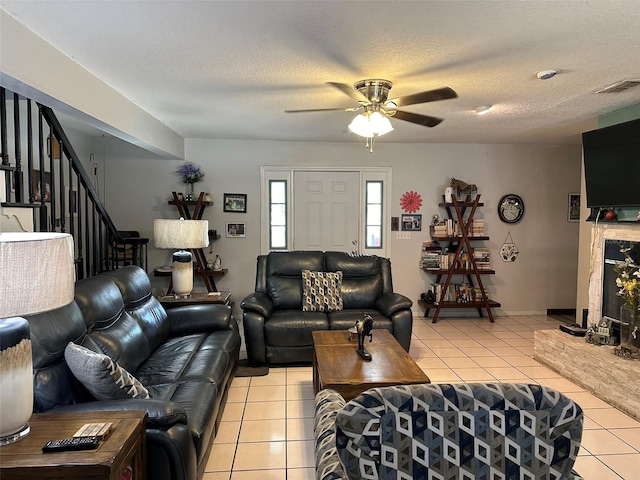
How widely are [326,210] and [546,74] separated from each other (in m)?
3.28

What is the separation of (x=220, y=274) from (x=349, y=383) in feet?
10.8

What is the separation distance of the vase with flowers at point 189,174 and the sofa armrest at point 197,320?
213 cm

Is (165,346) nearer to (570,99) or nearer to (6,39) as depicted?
(6,39)

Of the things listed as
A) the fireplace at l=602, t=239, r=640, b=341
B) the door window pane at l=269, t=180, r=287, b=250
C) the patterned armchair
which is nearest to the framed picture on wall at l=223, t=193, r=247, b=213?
the door window pane at l=269, t=180, r=287, b=250

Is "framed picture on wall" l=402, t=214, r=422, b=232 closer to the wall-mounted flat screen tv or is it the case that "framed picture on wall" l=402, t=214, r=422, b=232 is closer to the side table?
the wall-mounted flat screen tv

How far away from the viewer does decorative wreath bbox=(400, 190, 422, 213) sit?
5.67 metres

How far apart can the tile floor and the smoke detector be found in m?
2.40

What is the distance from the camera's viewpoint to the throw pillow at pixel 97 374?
182 cm

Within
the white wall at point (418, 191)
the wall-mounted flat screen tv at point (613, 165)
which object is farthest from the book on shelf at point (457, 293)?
the wall-mounted flat screen tv at point (613, 165)

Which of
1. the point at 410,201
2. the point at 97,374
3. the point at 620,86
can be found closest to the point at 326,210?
the point at 410,201

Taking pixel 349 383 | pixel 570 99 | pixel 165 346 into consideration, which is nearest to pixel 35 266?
pixel 349 383

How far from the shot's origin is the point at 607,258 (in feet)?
12.7

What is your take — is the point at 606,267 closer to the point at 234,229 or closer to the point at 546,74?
the point at 546,74

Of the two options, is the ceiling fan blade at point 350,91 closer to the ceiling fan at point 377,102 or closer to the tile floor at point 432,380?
the ceiling fan at point 377,102
